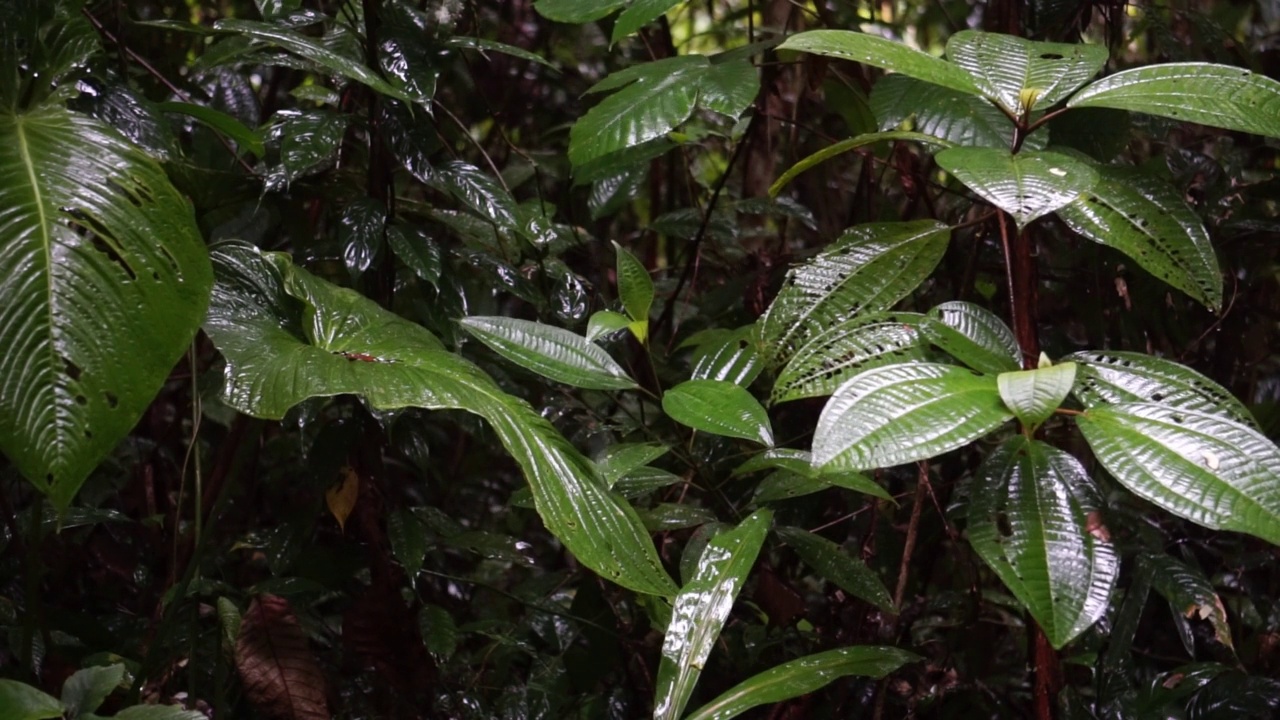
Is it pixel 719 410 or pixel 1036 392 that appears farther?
pixel 719 410

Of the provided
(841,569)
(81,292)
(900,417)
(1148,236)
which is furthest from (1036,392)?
(81,292)

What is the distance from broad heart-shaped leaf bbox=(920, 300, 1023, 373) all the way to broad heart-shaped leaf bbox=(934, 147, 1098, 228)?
125 millimetres

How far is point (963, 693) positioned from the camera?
1.28m

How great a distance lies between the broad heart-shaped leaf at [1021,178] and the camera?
71 cm

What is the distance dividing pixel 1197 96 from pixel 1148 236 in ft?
0.39

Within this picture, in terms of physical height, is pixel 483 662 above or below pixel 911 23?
below

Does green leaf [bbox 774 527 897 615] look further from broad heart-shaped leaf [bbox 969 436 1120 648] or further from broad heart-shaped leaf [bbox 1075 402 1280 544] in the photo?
broad heart-shaped leaf [bbox 1075 402 1280 544]

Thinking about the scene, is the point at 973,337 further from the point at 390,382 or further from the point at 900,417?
the point at 390,382

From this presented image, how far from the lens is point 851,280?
3.12 feet

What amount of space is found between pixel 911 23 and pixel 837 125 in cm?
60

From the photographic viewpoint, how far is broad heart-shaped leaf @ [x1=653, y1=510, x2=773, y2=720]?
0.82 m

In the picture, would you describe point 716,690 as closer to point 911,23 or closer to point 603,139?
point 603,139

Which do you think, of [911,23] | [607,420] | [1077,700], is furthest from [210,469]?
[911,23]

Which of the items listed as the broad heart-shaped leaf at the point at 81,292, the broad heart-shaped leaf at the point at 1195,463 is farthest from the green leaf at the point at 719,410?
the broad heart-shaped leaf at the point at 81,292
